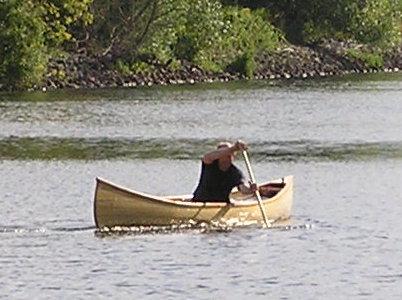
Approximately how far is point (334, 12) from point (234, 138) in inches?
2004

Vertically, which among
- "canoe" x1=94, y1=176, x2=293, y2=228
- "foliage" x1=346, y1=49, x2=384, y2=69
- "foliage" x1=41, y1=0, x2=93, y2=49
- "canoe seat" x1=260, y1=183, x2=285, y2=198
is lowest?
"foliage" x1=346, y1=49, x2=384, y2=69

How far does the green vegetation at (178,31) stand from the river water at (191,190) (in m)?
3.88

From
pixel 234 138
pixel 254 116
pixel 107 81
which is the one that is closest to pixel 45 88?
pixel 107 81

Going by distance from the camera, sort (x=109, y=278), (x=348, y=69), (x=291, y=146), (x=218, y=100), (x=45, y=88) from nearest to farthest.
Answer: (x=109, y=278)
(x=291, y=146)
(x=218, y=100)
(x=45, y=88)
(x=348, y=69)

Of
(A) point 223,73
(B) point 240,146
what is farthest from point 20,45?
(B) point 240,146

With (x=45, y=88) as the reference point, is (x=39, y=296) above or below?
above

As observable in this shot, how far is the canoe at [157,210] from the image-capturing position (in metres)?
28.8

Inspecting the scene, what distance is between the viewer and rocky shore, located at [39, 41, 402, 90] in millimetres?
79438

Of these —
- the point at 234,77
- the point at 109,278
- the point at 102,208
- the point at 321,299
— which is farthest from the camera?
the point at 234,77

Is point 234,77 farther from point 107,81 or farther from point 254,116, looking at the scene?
point 254,116

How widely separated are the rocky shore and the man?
46906 millimetres

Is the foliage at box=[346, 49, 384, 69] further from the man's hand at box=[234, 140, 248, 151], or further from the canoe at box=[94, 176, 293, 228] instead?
the man's hand at box=[234, 140, 248, 151]

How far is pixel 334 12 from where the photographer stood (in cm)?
10138

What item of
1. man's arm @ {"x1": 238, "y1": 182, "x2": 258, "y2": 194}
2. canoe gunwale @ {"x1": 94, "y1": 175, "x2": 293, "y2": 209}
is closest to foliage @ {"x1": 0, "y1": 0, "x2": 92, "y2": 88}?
canoe gunwale @ {"x1": 94, "y1": 175, "x2": 293, "y2": 209}
